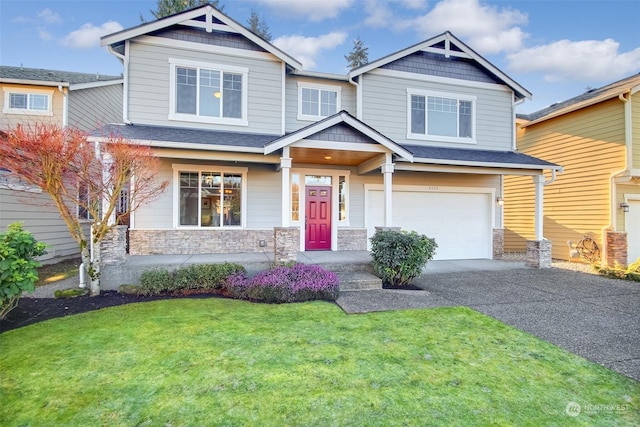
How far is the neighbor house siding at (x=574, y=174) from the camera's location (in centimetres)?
1096

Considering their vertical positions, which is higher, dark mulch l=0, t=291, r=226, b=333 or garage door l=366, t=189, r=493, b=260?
garage door l=366, t=189, r=493, b=260

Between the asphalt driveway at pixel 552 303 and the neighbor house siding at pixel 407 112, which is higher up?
the neighbor house siding at pixel 407 112

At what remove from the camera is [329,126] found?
25.9ft

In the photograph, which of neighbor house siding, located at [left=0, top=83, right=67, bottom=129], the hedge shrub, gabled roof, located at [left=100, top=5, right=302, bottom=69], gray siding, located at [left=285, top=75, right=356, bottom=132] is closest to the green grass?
the hedge shrub

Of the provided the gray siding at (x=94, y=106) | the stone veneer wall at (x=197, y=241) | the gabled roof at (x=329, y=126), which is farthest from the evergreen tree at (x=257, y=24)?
the stone veneer wall at (x=197, y=241)

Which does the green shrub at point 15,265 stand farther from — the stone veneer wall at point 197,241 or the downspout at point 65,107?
the downspout at point 65,107

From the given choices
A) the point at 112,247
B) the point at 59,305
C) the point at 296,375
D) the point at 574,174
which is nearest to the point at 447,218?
the point at 574,174

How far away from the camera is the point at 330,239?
1031 cm

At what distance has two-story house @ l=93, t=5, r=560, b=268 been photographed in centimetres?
842

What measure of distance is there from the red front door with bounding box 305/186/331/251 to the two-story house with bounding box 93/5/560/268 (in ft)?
0.15

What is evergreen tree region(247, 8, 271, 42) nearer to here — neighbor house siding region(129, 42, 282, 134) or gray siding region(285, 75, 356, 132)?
gray siding region(285, 75, 356, 132)

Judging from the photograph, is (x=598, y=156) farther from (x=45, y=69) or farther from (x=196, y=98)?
(x=45, y=69)

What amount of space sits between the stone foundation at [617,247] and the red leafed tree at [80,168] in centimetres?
1407

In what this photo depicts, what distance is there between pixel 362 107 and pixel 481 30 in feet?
23.1
